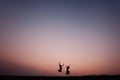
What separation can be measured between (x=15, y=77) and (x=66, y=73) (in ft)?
16.8

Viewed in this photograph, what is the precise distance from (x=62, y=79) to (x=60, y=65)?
289 cm

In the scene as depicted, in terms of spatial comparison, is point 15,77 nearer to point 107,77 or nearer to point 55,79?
point 55,79

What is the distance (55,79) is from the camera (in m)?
31.1

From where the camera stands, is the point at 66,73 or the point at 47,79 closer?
the point at 47,79

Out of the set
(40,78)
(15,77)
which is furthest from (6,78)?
(40,78)

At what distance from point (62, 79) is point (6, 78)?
5.04 m

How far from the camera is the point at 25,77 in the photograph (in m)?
31.3

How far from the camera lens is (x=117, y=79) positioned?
3200 cm

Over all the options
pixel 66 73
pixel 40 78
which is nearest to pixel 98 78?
pixel 66 73

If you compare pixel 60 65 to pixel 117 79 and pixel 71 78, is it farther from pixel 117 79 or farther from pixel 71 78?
pixel 117 79

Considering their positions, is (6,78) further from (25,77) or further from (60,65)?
(60,65)

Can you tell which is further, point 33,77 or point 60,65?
→ point 60,65

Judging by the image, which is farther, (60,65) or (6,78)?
(60,65)

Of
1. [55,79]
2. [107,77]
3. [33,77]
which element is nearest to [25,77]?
[33,77]
